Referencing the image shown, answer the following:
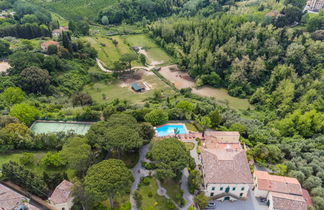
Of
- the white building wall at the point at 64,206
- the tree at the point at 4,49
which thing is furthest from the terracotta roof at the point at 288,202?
the tree at the point at 4,49

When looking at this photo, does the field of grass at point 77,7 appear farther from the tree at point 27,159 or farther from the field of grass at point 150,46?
the tree at point 27,159

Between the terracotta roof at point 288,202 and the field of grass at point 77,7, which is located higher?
the field of grass at point 77,7

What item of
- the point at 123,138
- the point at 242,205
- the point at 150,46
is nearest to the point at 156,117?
the point at 123,138

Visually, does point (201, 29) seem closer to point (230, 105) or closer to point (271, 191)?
point (230, 105)

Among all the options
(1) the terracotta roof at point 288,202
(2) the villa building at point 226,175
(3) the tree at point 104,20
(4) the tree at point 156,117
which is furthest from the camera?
(3) the tree at point 104,20

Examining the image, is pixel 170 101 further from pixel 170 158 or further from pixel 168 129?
pixel 170 158

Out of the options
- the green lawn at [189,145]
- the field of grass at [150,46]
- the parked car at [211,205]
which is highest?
the green lawn at [189,145]

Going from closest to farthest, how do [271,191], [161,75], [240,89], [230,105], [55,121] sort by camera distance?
1. [271,191]
2. [55,121]
3. [230,105]
4. [240,89]
5. [161,75]

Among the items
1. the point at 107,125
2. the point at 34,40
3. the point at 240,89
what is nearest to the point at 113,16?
the point at 34,40
